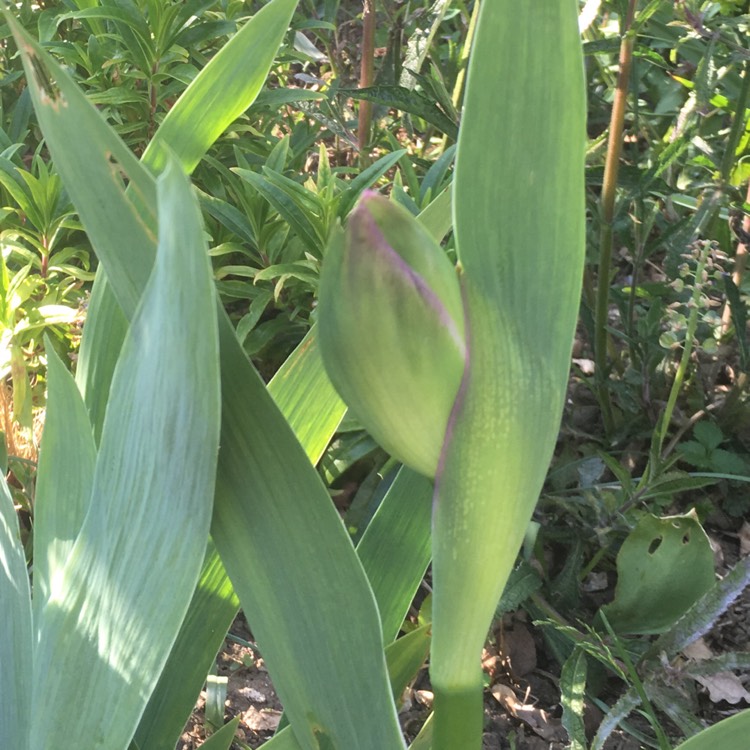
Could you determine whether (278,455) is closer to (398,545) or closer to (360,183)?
(398,545)

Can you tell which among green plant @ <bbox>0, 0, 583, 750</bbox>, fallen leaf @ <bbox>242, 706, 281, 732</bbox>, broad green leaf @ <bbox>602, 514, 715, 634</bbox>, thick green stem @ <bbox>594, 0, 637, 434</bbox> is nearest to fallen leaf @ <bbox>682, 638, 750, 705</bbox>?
broad green leaf @ <bbox>602, 514, 715, 634</bbox>

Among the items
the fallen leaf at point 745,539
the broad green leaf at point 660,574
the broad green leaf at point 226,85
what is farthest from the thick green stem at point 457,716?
the fallen leaf at point 745,539

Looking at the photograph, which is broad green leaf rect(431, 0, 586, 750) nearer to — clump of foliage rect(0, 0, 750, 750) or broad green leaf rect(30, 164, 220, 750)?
clump of foliage rect(0, 0, 750, 750)

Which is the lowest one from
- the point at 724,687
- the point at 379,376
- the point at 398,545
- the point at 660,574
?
the point at 724,687

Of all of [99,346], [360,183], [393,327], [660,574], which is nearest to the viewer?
[393,327]

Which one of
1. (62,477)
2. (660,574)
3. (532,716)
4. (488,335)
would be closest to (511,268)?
(488,335)

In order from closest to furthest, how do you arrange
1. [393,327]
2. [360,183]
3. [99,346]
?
[393,327] < [99,346] < [360,183]

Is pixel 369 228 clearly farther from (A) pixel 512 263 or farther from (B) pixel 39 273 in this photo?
(B) pixel 39 273
